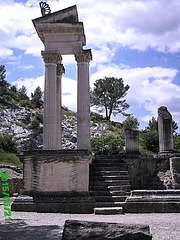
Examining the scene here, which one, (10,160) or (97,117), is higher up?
(97,117)

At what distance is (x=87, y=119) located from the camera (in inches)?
534

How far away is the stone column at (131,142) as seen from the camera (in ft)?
43.1

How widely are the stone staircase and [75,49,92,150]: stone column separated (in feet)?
5.85

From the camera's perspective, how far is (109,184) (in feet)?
33.2

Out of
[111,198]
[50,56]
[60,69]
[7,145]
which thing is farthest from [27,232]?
[7,145]

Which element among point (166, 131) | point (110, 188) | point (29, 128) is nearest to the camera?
point (110, 188)

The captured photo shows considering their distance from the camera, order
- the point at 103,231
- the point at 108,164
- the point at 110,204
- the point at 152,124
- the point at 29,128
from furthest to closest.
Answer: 1. the point at 152,124
2. the point at 29,128
3. the point at 108,164
4. the point at 110,204
5. the point at 103,231

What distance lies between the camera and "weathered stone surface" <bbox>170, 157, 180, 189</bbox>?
1102 centimetres

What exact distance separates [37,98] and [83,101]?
4282 cm

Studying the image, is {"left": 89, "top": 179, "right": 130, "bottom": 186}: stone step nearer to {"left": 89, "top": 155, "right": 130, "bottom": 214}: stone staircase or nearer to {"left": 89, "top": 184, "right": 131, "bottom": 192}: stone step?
{"left": 89, "top": 155, "right": 130, "bottom": 214}: stone staircase

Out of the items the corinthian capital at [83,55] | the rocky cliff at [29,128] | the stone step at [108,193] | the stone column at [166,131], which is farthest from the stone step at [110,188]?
the rocky cliff at [29,128]

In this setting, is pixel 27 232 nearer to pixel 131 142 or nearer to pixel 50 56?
pixel 131 142

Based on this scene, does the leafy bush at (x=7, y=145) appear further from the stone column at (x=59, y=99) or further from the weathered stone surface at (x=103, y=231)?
the weathered stone surface at (x=103, y=231)

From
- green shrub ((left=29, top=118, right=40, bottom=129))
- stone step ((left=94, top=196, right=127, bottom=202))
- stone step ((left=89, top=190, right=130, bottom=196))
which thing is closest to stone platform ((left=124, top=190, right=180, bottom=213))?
stone step ((left=94, top=196, right=127, bottom=202))
